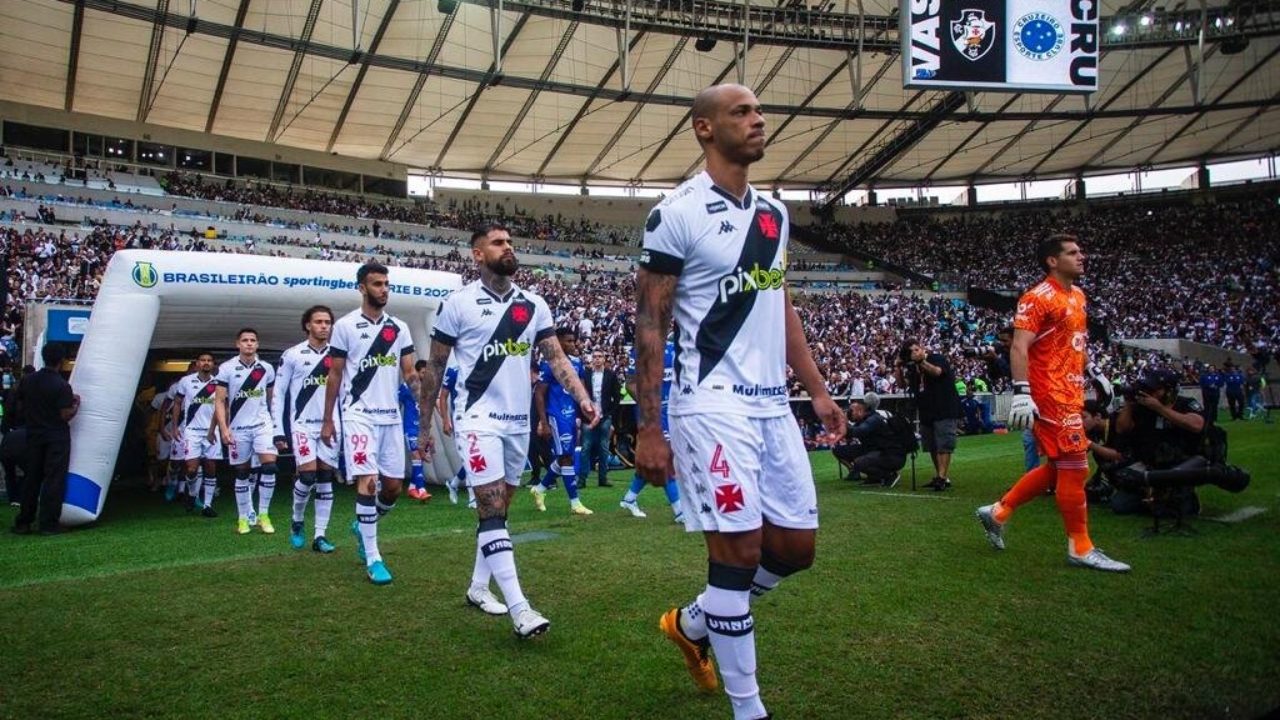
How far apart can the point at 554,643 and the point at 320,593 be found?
213 cm

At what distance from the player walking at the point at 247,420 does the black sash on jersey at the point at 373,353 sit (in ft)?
10.8

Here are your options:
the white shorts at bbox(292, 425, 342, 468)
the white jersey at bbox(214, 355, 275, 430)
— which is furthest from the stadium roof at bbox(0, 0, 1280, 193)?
the white shorts at bbox(292, 425, 342, 468)

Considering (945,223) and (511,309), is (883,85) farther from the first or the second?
(511,309)

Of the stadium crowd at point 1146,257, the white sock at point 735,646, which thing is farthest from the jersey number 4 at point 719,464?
the stadium crowd at point 1146,257

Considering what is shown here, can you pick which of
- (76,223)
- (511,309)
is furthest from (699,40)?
(511,309)

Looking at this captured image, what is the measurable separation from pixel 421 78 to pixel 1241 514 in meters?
35.0

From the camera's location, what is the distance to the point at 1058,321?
572 centimetres

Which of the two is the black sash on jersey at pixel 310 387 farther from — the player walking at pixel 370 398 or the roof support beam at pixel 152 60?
the roof support beam at pixel 152 60

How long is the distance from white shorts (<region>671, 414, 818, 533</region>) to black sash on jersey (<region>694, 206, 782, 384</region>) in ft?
0.76

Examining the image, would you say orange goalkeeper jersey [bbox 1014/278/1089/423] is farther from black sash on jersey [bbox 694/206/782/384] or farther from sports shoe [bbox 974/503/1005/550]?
black sash on jersey [bbox 694/206/782/384]

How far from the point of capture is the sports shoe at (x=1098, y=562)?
530 cm

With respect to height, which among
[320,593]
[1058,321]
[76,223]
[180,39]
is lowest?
[320,593]

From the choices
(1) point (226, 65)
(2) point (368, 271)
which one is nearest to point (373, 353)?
(2) point (368, 271)

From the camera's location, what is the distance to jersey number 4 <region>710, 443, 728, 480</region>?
2.91m
